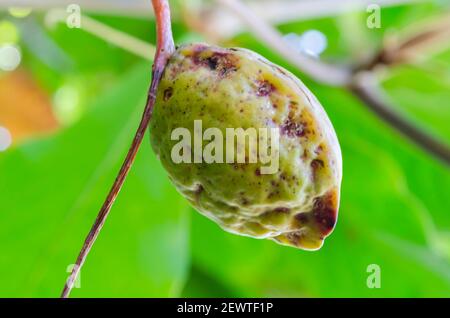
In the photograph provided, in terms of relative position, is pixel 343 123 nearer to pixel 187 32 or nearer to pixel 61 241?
pixel 187 32

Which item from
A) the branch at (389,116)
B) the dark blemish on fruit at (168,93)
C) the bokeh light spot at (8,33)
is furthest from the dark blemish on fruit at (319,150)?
the bokeh light spot at (8,33)

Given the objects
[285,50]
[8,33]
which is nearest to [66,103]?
[8,33]

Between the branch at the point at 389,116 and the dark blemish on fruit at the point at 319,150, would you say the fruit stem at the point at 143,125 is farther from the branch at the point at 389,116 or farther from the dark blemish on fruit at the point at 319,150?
the branch at the point at 389,116

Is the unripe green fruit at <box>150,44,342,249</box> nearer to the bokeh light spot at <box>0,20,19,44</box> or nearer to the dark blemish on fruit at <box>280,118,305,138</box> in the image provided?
the dark blemish on fruit at <box>280,118,305,138</box>

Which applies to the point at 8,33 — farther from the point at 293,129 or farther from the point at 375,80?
the point at 293,129

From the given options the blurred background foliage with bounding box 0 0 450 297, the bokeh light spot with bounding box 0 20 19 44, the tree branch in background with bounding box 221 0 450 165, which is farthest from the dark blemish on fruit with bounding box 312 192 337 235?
the bokeh light spot with bounding box 0 20 19 44

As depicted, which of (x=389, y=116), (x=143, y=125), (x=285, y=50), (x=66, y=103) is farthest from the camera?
(x=66, y=103)

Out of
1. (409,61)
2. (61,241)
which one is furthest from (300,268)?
(61,241)
